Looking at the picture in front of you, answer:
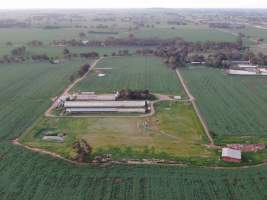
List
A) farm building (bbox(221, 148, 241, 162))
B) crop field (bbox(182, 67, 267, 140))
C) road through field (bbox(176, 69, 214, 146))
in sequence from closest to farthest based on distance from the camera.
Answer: farm building (bbox(221, 148, 241, 162)) < road through field (bbox(176, 69, 214, 146)) < crop field (bbox(182, 67, 267, 140))

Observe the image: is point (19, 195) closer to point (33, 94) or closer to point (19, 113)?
point (19, 113)

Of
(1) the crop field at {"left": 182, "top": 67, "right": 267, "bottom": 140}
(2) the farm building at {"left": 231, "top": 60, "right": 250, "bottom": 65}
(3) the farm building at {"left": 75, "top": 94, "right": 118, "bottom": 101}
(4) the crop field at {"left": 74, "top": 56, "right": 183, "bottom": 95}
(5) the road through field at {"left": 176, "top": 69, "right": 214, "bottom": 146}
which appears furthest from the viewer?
(2) the farm building at {"left": 231, "top": 60, "right": 250, "bottom": 65}

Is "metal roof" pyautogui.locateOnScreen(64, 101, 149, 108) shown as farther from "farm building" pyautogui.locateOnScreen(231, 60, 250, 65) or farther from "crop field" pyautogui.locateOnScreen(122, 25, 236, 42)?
"crop field" pyautogui.locateOnScreen(122, 25, 236, 42)

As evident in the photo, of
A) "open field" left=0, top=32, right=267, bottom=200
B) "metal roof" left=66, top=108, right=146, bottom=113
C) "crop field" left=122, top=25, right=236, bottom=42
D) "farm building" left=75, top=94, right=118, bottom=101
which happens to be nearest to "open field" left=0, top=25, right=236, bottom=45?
"crop field" left=122, top=25, right=236, bottom=42

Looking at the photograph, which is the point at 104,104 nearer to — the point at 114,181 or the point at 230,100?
the point at 114,181

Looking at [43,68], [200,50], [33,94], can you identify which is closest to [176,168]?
[33,94]

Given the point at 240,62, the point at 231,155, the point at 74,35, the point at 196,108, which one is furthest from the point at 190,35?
the point at 231,155

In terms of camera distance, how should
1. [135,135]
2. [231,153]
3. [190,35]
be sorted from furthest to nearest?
[190,35] < [135,135] < [231,153]
